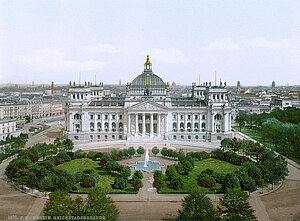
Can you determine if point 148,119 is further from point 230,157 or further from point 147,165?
point 230,157

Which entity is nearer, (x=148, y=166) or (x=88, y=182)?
(x=88, y=182)

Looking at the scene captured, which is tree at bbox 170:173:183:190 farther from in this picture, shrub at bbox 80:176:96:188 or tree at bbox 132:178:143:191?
shrub at bbox 80:176:96:188

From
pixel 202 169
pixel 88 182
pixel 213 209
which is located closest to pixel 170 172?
pixel 202 169

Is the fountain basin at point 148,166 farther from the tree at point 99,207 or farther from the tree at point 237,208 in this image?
the tree at point 237,208

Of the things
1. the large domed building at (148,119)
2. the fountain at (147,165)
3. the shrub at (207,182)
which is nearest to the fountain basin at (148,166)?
the fountain at (147,165)

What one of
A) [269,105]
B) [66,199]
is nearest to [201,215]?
[66,199]
